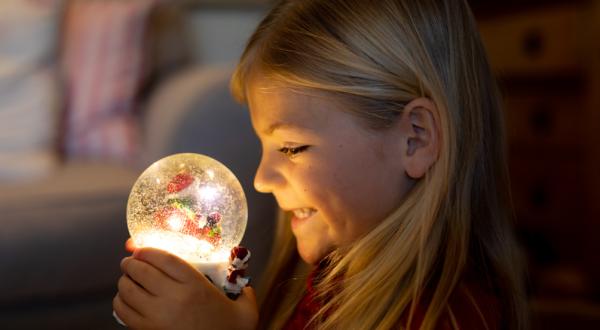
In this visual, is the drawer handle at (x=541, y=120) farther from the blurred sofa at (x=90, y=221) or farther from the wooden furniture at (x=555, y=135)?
the blurred sofa at (x=90, y=221)

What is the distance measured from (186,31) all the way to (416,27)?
4.26 ft

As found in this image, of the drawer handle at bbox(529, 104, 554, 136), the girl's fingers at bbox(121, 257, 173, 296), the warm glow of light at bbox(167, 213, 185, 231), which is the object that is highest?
the drawer handle at bbox(529, 104, 554, 136)

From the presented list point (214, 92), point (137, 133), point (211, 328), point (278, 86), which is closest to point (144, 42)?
point (137, 133)

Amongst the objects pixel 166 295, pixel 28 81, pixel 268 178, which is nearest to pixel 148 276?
pixel 166 295

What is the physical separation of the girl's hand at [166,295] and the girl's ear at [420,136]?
11.3 inches

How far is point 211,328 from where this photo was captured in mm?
810

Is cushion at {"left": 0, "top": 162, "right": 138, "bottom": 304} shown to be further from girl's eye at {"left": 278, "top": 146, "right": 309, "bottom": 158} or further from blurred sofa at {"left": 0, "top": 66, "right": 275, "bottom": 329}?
girl's eye at {"left": 278, "top": 146, "right": 309, "bottom": 158}

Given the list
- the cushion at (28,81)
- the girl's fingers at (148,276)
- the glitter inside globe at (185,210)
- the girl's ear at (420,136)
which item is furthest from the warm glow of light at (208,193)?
the cushion at (28,81)

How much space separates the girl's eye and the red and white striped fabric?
0.95 m

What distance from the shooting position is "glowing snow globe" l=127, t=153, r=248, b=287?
0.79 metres

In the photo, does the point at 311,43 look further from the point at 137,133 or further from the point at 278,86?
the point at 137,133

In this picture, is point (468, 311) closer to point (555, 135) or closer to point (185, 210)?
point (185, 210)

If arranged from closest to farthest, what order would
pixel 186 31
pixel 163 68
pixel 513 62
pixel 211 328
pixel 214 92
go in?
pixel 211 328, pixel 214 92, pixel 163 68, pixel 186 31, pixel 513 62

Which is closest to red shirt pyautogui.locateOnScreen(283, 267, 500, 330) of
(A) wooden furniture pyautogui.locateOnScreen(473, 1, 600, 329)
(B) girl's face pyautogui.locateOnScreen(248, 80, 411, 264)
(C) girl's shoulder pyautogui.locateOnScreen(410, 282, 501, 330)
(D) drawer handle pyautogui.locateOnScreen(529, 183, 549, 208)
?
(C) girl's shoulder pyautogui.locateOnScreen(410, 282, 501, 330)
